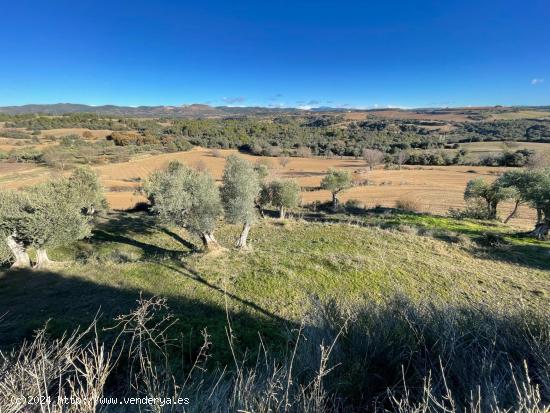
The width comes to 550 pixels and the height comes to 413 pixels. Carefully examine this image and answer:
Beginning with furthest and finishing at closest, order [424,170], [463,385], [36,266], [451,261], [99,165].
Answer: [99,165]
[424,170]
[451,261]
[36,266]
[463,385]

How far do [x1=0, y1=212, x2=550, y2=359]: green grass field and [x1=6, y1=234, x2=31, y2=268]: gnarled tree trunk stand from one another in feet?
3.44

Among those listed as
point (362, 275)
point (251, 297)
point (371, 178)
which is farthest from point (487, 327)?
point (371, 178)

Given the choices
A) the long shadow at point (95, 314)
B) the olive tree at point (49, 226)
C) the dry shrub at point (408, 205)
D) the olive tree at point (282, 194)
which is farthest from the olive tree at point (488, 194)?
the olive tree at point (49, 226)

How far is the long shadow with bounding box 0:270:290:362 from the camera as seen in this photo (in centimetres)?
841

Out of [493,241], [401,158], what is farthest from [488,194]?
[401,158]

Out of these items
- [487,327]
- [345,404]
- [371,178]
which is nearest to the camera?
[345,404]

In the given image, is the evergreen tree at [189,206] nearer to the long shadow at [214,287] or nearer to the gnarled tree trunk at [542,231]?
the long shadow at [214,287]

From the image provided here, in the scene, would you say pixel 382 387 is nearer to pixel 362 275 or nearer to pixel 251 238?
pixel 362 275

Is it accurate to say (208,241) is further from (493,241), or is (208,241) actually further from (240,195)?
(493,241)

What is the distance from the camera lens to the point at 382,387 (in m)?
3.29

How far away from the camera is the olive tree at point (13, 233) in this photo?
1502cm

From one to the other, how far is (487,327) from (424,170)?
73.5m

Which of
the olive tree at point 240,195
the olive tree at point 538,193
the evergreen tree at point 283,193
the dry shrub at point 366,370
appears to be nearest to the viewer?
the dry shrub at point 366,370

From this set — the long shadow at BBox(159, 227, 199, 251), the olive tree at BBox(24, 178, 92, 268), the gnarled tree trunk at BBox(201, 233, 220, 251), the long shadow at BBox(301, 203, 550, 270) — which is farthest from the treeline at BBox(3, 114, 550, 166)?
the olive tree at BBox(24, 178, 92, 268)
